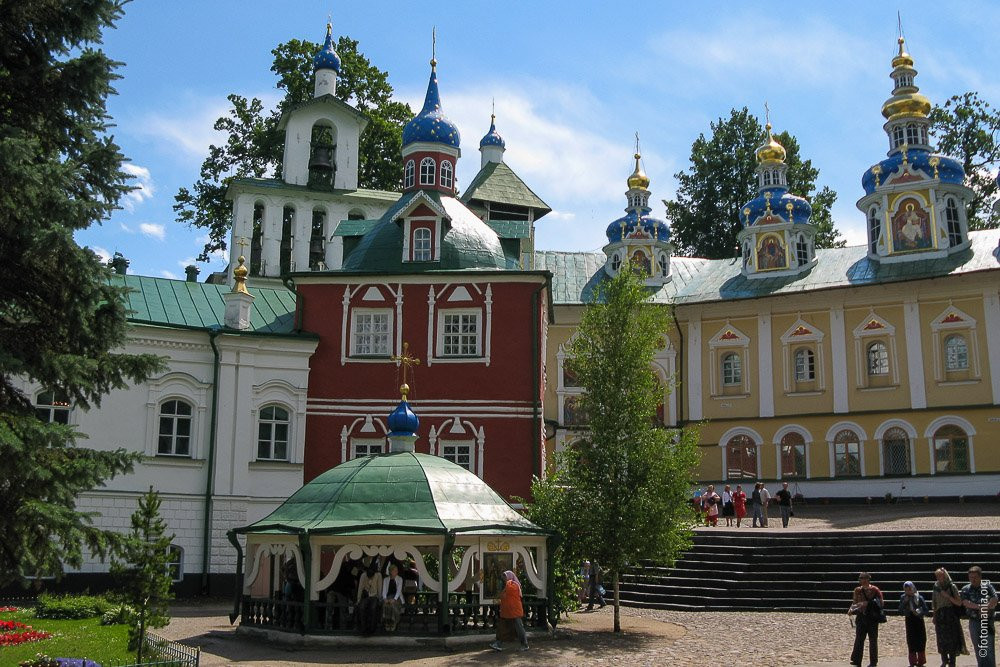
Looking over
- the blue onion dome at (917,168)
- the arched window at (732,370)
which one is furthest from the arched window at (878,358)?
the blue onion dome at (917,168)

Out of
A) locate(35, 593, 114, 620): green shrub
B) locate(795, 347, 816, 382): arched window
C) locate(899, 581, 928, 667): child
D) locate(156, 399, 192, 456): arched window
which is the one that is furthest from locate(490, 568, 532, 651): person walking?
locate(795, 347, 816, 382): arched window

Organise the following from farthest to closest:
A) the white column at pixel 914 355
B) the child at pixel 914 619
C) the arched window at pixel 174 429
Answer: the white column at pixel 914 355 → the arched window at pixel 174 429 → the child at pixel 914 619

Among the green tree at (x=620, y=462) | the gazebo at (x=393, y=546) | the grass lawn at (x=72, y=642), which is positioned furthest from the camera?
the green tree at (x=620, y=462)

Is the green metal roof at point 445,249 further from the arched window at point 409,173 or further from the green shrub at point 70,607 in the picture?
the green shrub at point 70,607

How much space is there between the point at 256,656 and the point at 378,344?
1407 centimetres

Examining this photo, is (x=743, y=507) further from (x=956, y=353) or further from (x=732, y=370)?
(x=956, y=353)

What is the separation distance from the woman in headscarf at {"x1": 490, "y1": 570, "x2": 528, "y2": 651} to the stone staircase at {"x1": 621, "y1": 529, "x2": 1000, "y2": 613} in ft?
14.5

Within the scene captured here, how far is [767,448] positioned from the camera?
3972 cm

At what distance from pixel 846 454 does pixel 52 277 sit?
3191 cm

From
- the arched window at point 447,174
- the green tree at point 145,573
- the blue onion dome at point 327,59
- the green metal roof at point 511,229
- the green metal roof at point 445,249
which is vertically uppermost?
the blue onion dome at point 327,59

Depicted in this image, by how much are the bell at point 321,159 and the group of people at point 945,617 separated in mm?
31988

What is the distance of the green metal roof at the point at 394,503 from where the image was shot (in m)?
16.9

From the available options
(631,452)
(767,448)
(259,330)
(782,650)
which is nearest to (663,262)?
(767,448)

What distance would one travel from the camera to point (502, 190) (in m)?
47.5
